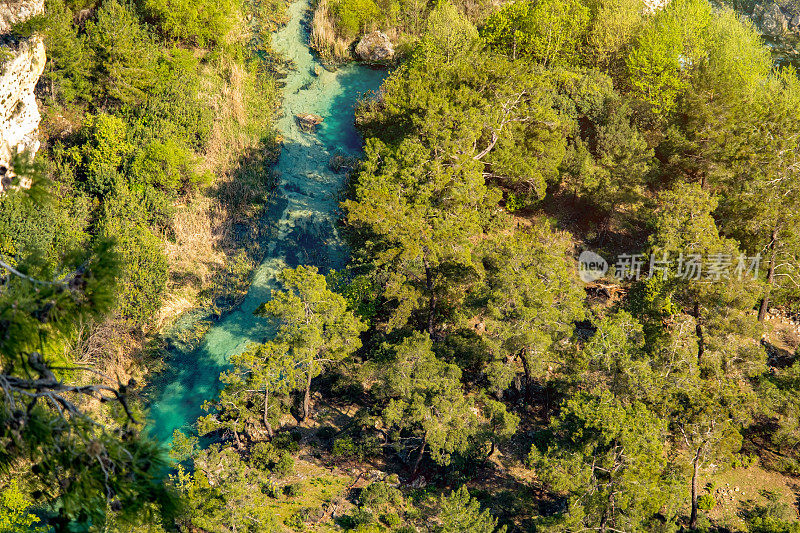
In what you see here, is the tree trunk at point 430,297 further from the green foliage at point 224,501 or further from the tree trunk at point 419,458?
the green foliage at point 224,501

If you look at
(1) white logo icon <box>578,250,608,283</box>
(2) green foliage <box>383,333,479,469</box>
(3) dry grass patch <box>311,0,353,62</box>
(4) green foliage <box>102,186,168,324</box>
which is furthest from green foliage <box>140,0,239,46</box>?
(2) green foliage <box>383,333,479,469</box>

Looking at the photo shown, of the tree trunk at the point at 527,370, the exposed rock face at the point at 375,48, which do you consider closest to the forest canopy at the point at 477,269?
the tree trunk at the point at 527,370

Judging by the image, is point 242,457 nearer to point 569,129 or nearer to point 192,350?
point 192,350

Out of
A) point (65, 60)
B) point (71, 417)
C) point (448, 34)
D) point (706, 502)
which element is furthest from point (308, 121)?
point (71, 417)

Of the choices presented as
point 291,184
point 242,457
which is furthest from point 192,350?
point 291,184

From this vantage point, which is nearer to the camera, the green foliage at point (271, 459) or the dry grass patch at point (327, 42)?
the green foliage at point (271, 459)

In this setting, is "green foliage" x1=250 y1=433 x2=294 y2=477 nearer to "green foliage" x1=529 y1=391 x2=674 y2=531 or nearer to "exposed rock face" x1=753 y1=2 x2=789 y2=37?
"green foliage" x1=529 y1=391 x2=674 y2=531
